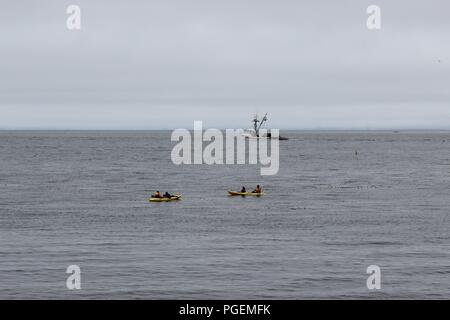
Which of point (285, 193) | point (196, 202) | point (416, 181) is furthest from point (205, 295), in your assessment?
point (416, 181)

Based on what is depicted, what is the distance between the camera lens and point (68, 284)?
A: 37812 mm

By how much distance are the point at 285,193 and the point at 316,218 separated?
2572 cm

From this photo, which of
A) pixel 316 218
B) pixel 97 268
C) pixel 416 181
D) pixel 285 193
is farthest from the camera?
pixel 416 181

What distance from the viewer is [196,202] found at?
7925 centimetres

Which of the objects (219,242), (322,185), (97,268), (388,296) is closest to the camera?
(388,296)

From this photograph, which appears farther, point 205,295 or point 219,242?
point 219,242

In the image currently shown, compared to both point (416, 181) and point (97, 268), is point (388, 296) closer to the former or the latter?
point (97, 268)

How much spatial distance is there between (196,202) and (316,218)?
62.2 ft
